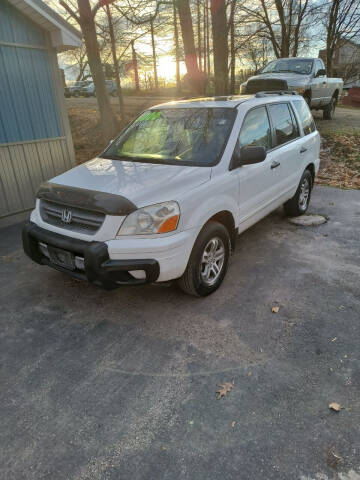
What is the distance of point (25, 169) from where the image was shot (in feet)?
21.8

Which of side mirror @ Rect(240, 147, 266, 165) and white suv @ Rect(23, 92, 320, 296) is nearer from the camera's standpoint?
white suv @ Rect(23, 92, 320, 296)

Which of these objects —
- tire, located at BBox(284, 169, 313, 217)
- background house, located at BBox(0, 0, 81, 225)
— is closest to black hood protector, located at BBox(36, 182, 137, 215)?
background house, located at BBox(0, 0, 81, 225)

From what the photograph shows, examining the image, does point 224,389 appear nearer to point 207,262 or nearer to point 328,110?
point 207,262

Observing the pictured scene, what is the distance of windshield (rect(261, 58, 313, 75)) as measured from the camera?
11.8 m

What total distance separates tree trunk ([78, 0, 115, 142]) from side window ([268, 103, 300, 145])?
309 inches

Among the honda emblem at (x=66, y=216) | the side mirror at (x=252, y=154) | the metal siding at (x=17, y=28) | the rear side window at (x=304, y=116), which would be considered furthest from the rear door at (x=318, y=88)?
the honda emblem at (x=66, y=216)

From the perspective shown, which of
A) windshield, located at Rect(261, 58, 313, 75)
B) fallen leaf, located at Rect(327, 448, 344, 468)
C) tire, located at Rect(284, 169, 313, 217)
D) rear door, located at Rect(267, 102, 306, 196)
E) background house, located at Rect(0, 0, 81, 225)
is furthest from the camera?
windshield, located at Rect(261, 58, 313, 75)

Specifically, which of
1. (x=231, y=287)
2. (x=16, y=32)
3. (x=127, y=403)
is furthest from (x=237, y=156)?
(x=16, y=32)

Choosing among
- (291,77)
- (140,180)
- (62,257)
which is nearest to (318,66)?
(291,77)

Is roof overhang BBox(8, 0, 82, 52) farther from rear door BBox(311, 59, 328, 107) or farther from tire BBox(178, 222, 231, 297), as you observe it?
rear door BBox(311, 59, 328, 107)

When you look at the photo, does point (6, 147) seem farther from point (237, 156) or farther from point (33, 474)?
point (33, 474)

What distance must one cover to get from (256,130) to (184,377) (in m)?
2.98

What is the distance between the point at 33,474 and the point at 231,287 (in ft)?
8.28

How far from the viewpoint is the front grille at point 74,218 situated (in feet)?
10.3
